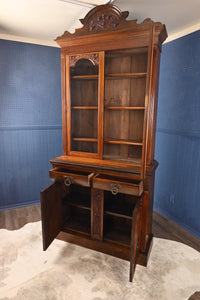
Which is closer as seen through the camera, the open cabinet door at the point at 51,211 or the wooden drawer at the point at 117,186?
the wooden drawer at the point at 117,186

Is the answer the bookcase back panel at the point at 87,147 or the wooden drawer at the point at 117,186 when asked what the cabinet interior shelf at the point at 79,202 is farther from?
the bookcase back panel at the point at 87,147

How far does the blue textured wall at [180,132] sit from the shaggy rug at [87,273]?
1.74 ft

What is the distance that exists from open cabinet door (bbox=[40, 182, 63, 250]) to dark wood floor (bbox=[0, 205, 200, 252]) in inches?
28.5

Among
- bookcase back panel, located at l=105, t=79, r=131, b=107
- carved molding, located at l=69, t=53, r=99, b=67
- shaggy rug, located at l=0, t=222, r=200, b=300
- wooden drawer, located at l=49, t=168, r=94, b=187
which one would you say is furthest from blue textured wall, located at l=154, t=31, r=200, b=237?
wooden drawer, located at l=49, t=168, r=94, b=187

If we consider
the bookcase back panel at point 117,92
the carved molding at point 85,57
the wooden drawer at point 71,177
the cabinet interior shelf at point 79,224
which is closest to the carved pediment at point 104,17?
the carved molding at point 85,57

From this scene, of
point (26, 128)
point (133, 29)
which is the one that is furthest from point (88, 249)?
point (133, 29)

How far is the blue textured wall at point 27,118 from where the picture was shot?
2.70 metres

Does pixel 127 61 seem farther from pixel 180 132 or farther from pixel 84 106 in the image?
pixel 180 132

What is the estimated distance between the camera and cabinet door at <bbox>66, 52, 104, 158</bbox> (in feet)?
6.72

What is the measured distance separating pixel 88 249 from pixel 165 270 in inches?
30.1

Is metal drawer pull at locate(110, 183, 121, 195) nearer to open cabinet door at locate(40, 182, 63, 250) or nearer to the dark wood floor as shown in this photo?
open cabinet door at locate(40, 182, 63, 250)

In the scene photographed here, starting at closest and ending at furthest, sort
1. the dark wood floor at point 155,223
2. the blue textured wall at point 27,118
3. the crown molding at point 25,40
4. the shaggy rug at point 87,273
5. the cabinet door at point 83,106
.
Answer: the shaggy rug at point 87,273 < the cabinet door at point 83,106 < the dark wood floor at point 155,223 < the crown molding at point 25,40 < the blue textured wall at point 27,118

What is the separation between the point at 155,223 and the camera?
2.60 meters

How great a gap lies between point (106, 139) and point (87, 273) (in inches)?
49.6
